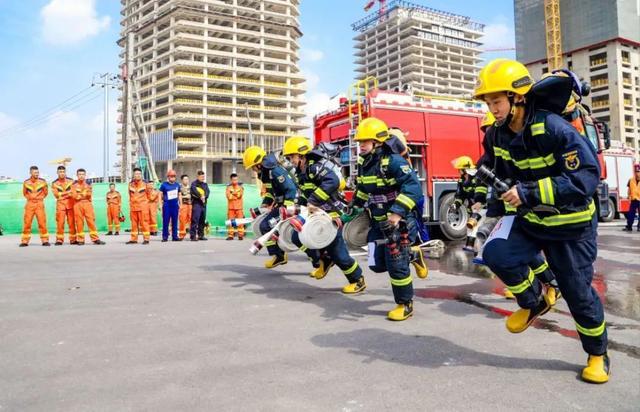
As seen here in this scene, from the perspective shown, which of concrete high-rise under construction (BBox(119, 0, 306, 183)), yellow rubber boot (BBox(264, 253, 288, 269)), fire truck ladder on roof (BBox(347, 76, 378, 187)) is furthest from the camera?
concrete high-rise under construction (BBox(119, 0, 306, 183))

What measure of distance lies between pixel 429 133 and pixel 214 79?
2640 inches

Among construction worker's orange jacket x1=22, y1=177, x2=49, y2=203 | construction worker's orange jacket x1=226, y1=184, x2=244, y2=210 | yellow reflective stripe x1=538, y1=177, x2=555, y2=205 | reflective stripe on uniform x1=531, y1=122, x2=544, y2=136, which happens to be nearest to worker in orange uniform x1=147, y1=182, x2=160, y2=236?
construction worker's orange jacket x1=226, y1=184, x2=244, y2=210

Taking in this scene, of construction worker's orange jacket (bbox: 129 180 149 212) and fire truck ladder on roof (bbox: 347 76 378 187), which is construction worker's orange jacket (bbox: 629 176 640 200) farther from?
construction worker's orange jacket (bbox: 129 180 149 212)

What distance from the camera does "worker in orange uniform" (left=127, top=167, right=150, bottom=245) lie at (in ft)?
40.1

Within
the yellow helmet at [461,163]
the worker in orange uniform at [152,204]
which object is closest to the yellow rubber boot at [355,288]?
the yellow helmet at [461,163]

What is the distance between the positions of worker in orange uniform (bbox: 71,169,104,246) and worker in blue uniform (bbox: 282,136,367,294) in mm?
7554

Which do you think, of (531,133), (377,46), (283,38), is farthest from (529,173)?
(377,46)

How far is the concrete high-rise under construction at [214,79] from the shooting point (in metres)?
71.9

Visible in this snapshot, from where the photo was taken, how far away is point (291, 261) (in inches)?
333

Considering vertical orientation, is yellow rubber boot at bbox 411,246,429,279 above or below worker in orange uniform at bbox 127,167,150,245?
below

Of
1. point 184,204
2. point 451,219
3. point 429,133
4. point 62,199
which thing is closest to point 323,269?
→ point 451,219

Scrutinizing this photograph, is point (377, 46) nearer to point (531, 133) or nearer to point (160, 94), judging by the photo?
point (160, 94)

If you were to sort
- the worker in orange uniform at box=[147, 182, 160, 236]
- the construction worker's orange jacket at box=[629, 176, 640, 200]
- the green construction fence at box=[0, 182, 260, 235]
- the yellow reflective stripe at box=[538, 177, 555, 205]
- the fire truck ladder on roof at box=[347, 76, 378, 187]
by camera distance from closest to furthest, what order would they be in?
the yellow reflective stripe at box=[538, 177, 555, 205] < the fire truck ladder on roof at box=[347, 76, 378, 187] < the worker in orange uniform at box=[147, 182, 160, 236] < the construction worker's orange jacket at box=[629, 176, 640, 200] < the green construction fence at box=[0, 182, 260, 235]

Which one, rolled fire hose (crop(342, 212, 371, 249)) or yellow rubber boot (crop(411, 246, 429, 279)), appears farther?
yellow rubber boot (crop(411, 246, 429, 279))
